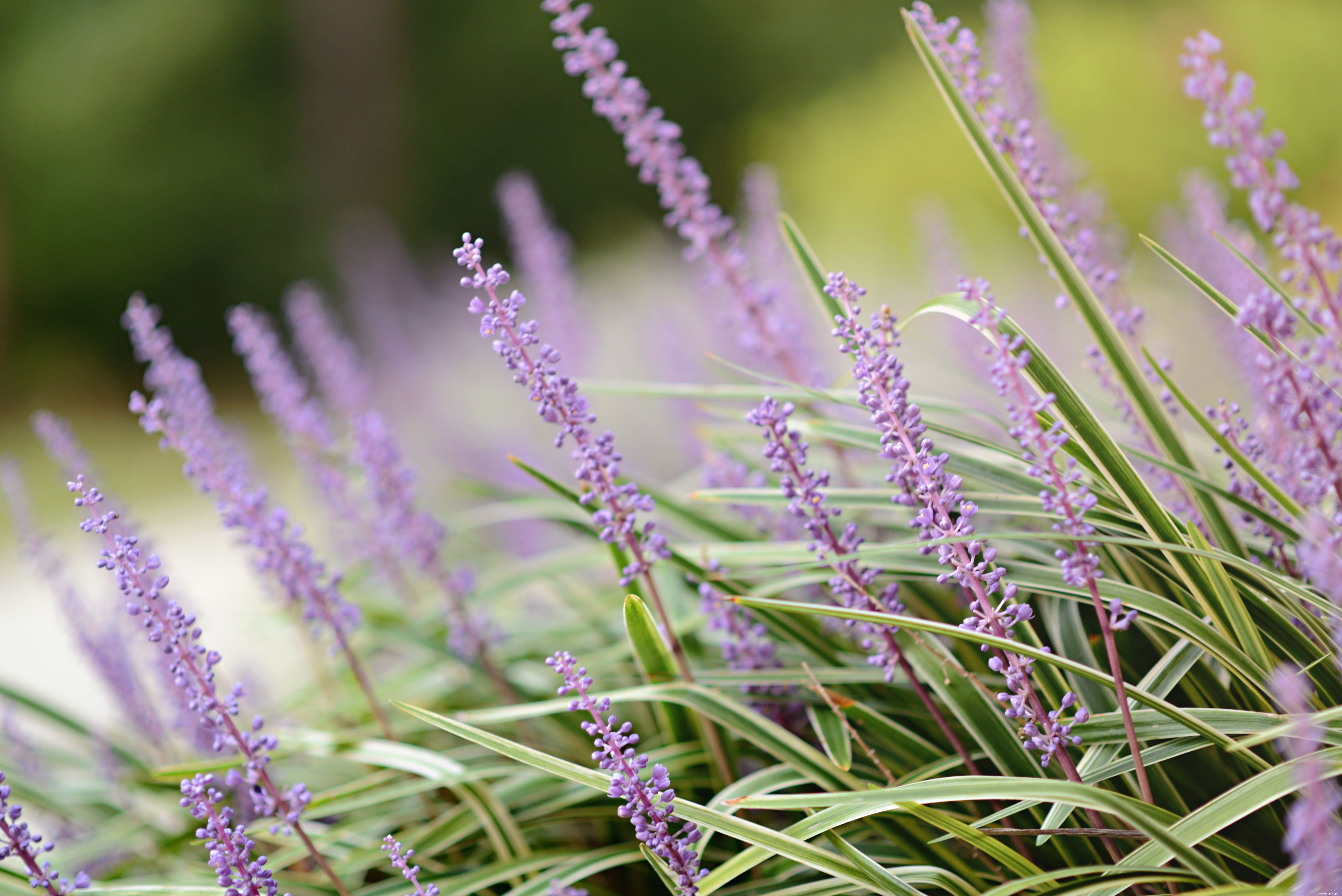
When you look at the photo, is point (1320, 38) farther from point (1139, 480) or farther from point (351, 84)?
point (351, 84)

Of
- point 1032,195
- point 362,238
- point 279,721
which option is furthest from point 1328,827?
point 362,238

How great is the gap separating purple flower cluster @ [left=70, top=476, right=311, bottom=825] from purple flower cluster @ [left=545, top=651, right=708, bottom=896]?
1.52 ft

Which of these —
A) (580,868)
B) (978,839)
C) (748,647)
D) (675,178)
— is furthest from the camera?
(675,178)

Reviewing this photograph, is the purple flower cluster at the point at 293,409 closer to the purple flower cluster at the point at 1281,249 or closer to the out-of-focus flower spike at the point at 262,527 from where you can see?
the out-of-focus flower spike at the point at 262,527

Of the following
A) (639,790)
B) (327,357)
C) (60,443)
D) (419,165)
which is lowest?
(639,790)

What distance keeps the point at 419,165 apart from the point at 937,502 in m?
17.4

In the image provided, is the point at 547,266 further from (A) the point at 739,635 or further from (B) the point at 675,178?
(A) the point at 739,635

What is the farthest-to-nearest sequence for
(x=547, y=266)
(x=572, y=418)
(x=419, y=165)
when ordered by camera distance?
(x=419, y=165)
(x=547, y=266)
(x=572, y=418)

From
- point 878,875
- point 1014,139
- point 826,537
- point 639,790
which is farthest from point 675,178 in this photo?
point 878,875

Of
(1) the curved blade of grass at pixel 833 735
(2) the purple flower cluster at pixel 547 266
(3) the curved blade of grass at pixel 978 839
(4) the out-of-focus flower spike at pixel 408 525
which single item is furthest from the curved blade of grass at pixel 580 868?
(2) the purple flower cluster at pixel 547 266

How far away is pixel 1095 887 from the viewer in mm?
1212

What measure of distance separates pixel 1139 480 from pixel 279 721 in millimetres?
2115

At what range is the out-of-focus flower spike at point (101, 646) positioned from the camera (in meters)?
2.32

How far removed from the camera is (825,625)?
1.99 metres
